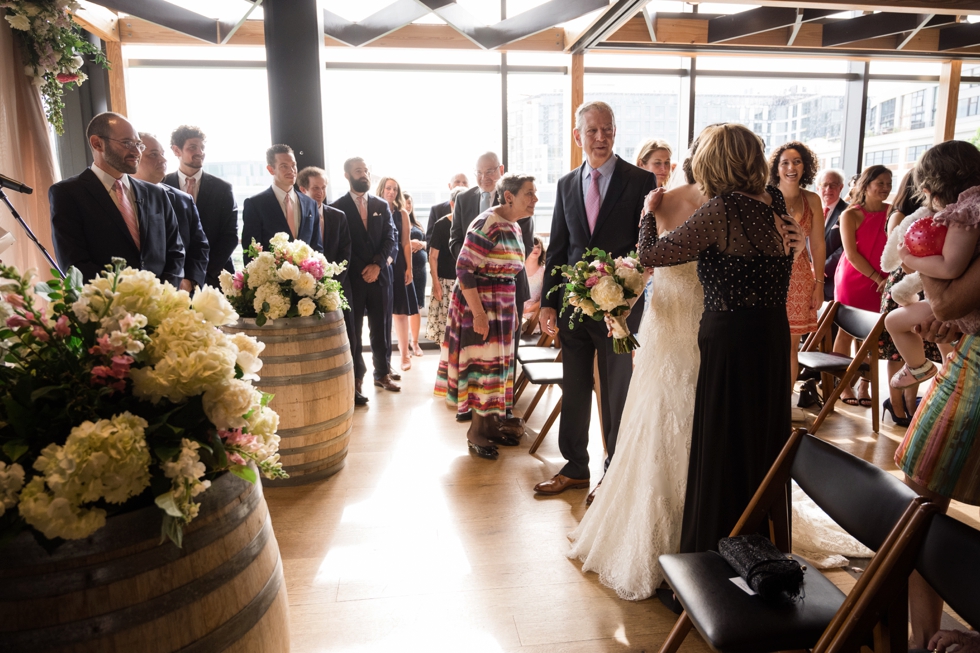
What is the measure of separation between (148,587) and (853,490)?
159 centimetres

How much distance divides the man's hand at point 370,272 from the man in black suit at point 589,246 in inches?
82.6

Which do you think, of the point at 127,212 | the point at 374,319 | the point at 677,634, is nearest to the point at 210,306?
the point at 677,634

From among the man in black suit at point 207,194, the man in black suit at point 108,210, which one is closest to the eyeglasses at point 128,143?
the man in black suit at point 108,210

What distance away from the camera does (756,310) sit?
205cm

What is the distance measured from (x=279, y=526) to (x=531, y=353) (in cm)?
207

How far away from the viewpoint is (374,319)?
5309mm

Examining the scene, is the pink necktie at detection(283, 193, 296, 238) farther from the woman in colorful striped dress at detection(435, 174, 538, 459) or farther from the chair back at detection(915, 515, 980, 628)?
the chair back at detection(915, 515, 980, 628)

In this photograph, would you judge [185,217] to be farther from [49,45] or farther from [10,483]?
[10,483]

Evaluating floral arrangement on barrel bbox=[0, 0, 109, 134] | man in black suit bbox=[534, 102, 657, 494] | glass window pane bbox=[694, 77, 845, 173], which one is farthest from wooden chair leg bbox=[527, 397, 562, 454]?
glass window pane bbox=[694, 77, 845, 173]

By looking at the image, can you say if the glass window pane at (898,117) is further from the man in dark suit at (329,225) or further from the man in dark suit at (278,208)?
the man in dark suit at (278,208)

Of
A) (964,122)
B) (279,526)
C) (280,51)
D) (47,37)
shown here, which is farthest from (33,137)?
(964,122)

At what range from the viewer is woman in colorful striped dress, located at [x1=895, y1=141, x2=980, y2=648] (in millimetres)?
1813

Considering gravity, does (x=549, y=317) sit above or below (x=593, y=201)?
below

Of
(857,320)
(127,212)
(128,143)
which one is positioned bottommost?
(857,320)
